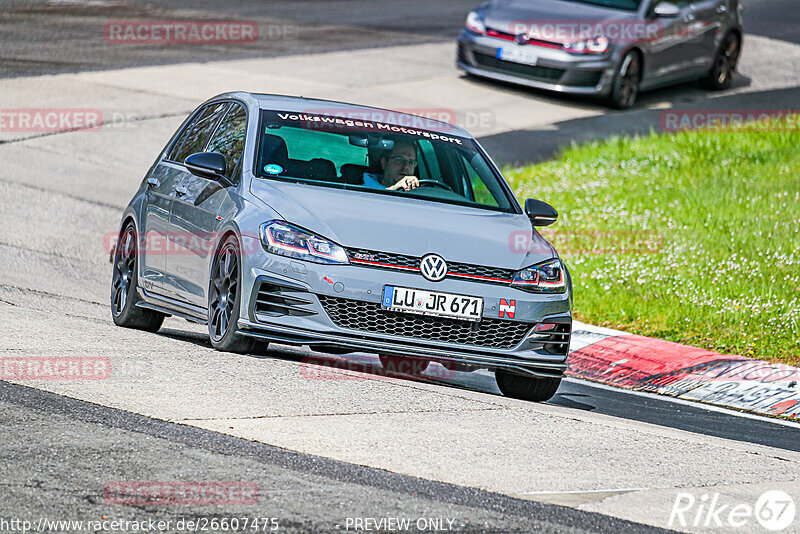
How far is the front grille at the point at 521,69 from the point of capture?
66.4 ft

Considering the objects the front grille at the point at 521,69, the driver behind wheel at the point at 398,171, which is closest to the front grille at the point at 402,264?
the driver behind wheel at the point at 398,171

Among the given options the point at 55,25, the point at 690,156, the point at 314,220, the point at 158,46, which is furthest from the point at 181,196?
the point at 55,25

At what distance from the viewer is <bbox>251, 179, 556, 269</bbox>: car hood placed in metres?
7.74

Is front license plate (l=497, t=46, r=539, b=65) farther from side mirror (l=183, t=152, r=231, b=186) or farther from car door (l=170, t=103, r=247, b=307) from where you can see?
side mirror (l=183, t=152, r=231, b=186)

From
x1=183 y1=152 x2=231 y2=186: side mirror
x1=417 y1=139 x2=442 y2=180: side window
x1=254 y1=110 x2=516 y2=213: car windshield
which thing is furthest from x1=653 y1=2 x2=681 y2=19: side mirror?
x1=183 y1=152 x2=231 y2=186: side mirror

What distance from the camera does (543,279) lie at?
26.4 feet

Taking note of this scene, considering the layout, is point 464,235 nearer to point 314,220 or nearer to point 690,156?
point 314,220

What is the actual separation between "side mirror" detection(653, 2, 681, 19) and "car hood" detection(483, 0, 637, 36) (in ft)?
1.17

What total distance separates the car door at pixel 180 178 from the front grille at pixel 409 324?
147 cm

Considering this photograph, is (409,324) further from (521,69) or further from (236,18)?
(236,18)

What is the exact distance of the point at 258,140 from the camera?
8680 millimetres

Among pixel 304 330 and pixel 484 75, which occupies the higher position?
pixel 304 330

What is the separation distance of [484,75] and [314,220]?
13.3m

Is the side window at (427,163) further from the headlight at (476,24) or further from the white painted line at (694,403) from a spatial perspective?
the headlight at (476,24)
